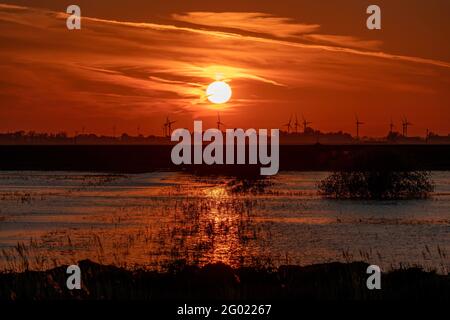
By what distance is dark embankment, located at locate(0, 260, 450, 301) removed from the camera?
67.8 ft

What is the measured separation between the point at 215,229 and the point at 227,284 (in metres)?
22.5

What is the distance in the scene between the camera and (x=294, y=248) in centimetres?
3753

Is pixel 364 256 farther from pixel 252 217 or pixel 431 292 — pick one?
pixel 252 217

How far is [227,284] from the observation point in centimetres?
2269

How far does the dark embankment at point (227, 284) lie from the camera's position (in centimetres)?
2066

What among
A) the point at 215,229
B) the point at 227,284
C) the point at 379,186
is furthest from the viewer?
the point at 379,186

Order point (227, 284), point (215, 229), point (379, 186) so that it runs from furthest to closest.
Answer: point (379, 186) < point (215, 229) < point (227, 284)

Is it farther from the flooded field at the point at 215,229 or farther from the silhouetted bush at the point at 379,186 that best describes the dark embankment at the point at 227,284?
the silhouetted bush at the point at 379,186

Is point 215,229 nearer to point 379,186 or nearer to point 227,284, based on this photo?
point 227,284

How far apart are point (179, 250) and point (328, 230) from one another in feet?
41.0

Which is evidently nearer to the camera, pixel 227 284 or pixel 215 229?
pixel 227 284

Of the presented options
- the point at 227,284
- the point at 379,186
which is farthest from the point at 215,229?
the point at 379,186

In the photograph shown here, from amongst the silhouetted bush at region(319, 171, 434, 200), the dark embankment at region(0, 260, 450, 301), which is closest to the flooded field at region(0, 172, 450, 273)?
the silhouetted bush at region(319, 171, 434, 200)
